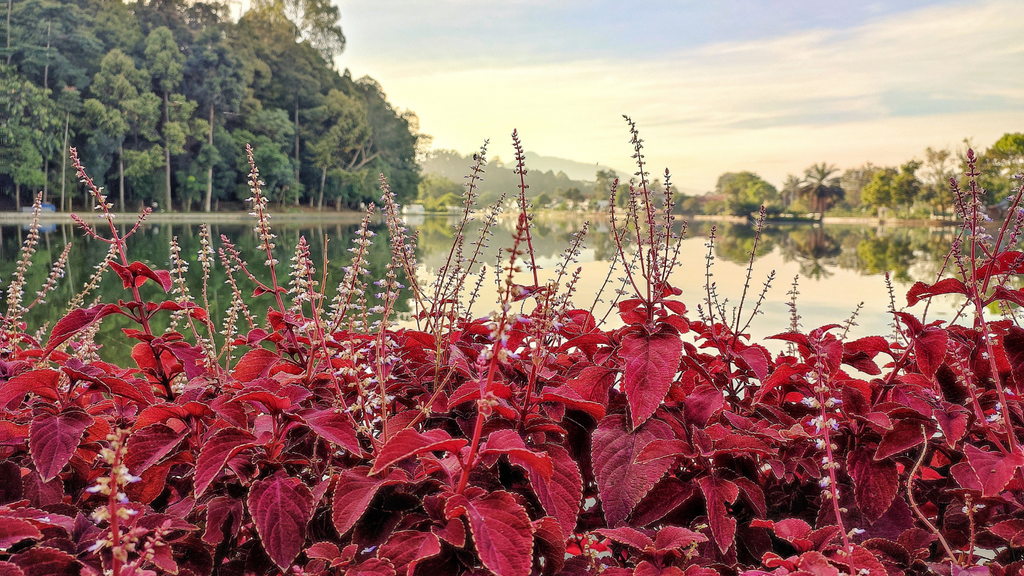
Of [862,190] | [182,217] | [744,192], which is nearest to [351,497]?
[182,217]

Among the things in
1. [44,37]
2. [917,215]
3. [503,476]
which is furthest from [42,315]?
Result: [917,215]

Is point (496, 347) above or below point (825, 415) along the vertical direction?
above

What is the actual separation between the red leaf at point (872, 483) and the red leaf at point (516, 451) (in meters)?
0.77

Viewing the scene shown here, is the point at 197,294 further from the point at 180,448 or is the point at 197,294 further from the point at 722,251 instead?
the point at 722,251

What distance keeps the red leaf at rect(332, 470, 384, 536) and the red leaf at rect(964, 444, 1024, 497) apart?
1.06 metres

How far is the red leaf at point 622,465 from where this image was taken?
1.17 metres

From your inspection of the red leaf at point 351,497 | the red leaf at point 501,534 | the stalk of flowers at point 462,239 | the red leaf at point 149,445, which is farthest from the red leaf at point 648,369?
the red leaf at point 149,445

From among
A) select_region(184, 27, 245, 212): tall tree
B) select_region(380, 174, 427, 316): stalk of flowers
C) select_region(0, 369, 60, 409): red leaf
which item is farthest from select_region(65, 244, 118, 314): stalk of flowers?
select_region(184, 27, 245, 212): tall tree

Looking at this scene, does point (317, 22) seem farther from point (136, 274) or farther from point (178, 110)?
point (136, 274)

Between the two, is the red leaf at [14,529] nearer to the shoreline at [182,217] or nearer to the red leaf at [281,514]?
the red leaf at [281,514]

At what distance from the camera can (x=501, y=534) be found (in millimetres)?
898

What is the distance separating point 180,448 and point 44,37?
170 ft

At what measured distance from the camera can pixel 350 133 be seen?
178 ft

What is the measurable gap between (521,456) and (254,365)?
0.95 metres
